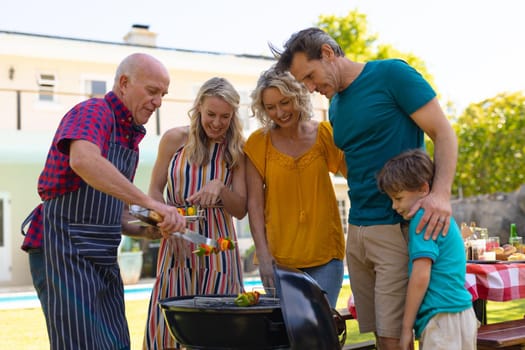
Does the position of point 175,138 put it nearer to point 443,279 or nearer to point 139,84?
point 139,84

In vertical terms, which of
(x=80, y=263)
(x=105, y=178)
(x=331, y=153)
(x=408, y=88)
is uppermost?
(x=408, y=88)

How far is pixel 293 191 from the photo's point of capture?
2672mm

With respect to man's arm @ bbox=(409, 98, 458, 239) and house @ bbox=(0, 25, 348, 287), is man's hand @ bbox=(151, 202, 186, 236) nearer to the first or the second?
man's arm @ bbox=(409, 98, 458, 239)

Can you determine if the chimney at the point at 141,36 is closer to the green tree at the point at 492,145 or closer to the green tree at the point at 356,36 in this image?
the green tree at the point at 356,36

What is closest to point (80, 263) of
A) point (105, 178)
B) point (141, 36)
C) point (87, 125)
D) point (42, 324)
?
point (105, 178)

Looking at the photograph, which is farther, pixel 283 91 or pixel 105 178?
pixel 283 91

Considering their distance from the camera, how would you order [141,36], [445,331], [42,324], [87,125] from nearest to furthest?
[87,125] → [445,331] → [42,324] → [141,36]

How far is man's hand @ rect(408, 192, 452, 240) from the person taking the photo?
209 centimetres

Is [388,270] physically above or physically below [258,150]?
below

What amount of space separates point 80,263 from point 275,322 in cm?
69

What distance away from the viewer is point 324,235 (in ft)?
8.73

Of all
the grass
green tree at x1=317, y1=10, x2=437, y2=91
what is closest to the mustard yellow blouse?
the grass

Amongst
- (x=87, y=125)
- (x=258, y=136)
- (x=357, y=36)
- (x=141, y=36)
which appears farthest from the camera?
(x=357, y=36)

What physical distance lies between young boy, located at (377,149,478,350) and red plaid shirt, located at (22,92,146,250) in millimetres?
935
